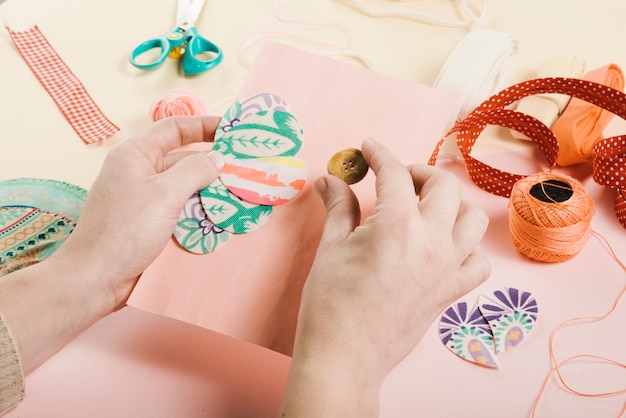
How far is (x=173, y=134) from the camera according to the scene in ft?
2.91

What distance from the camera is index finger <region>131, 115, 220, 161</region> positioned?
2.80 feet

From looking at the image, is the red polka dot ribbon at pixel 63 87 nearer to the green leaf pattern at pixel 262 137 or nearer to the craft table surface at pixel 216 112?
the craft table surface at pixel 216 112

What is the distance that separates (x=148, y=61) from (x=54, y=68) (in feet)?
0.62

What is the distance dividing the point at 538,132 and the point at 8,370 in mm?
897

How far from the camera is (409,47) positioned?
4.16ft

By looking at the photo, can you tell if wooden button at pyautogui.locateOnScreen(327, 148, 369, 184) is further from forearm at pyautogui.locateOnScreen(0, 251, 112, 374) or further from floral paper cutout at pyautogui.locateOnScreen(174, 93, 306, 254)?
forearm at pyautogui.locateOnScreen(0, 251, 112, 374)

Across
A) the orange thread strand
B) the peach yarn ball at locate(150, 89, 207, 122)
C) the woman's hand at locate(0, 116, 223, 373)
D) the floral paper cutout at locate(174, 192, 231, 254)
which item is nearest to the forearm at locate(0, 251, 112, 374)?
the woman's hand at locate(0, 116, 223, 373)

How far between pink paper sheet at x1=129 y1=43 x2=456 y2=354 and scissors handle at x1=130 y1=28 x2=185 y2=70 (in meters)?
0.28

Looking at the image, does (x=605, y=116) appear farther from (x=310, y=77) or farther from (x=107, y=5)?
(x=107, y=5)

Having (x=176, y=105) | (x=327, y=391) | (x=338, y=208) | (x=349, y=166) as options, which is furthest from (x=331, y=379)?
(x=176, y=105)

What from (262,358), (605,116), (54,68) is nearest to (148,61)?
(54,68)

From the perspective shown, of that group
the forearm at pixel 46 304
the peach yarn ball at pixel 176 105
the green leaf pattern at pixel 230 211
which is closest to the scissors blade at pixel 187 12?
the peach yarn ball at pixel 176 105

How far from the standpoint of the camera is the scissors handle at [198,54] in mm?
1182

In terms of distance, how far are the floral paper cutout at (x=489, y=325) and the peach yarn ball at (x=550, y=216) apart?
78mm
